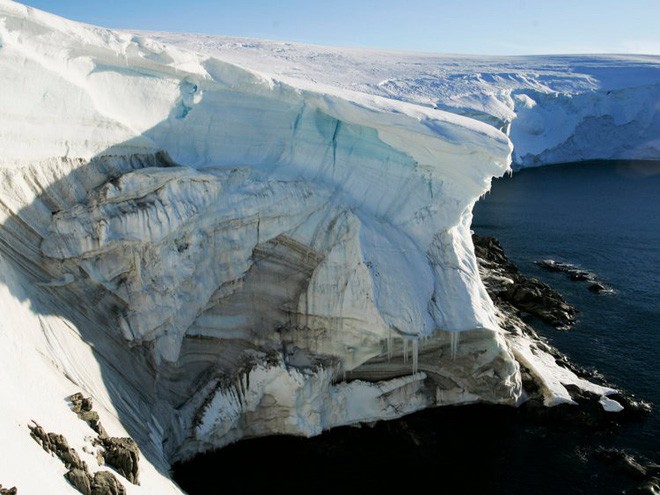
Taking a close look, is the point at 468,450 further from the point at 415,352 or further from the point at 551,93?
the point at 551,93

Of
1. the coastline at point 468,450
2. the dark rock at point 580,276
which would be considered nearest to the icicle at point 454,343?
the coastline at point 468,450

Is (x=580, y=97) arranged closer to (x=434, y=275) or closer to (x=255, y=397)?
(x=434, y=275)

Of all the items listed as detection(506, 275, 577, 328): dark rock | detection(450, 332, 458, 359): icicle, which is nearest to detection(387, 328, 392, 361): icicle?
detection(450, 332, 458, 359): icicle

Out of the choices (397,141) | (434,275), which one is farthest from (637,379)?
(397,141)

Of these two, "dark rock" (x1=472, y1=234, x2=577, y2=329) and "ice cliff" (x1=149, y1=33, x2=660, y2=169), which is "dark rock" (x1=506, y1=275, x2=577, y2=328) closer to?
"dark rock" (x1=472, y1=234, x2=577, y2=329)

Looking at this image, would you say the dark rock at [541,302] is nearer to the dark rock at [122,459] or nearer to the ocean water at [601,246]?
the ocean water at [601,246]
